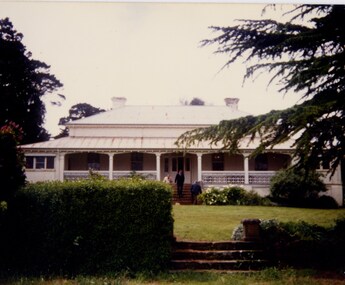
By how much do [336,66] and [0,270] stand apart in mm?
8794

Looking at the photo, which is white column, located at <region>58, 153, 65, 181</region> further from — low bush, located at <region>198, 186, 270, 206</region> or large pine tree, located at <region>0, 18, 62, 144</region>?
large pine tree, located at <region>0, 18, 62, 144</region>

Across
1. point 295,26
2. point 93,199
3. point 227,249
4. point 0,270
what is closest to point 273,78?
point 295,26

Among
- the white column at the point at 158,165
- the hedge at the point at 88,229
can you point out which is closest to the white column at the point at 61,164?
the white column at the point at 158,165

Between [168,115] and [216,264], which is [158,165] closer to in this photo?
[168,115]

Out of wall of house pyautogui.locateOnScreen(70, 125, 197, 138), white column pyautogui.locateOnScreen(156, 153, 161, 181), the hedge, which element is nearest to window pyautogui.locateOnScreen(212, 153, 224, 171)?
wall of house pyautogui.locateOnScreen(70, 125, 197, 138)

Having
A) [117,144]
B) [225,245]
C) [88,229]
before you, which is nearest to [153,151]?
[117,144]

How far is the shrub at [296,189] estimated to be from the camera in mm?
16328

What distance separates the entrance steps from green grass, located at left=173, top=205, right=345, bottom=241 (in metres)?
0.82

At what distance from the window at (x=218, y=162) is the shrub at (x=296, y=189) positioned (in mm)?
6822

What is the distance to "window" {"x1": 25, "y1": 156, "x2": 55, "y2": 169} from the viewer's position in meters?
17.4

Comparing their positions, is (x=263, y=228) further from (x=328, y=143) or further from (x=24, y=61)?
(x=24, y=61)

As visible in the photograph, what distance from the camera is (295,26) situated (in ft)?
29.3

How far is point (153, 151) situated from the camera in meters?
22.5

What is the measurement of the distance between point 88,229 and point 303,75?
6.19 metres
